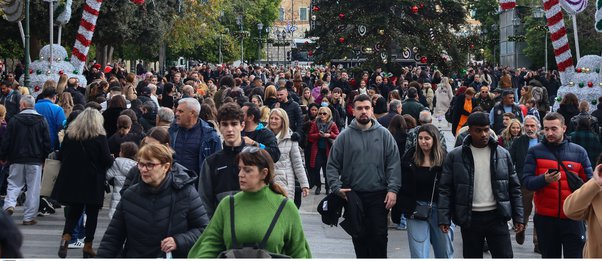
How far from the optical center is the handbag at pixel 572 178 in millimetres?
9312

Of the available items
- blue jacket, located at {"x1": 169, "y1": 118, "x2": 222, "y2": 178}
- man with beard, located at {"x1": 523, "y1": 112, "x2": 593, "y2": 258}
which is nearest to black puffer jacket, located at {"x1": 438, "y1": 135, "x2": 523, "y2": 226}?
man with beard, located at {"x1": 523, "y1": 112, "x2": 593, "y2": 258}

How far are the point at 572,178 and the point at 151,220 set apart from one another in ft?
12.7

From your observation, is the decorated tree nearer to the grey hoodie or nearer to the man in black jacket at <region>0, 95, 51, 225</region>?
the man in black jacket at <region>0, 95, 51, 225</region>

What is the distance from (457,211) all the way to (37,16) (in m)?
29.8

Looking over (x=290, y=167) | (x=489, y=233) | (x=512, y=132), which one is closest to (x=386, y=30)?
(x=512, y=132)

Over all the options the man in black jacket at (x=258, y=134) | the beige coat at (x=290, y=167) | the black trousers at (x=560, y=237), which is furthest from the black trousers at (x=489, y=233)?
the beige coat at (x=290, y=167)

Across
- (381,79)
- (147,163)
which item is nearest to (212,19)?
(381,79)

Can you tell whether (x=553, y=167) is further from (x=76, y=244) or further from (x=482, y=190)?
(x=76, y=244)

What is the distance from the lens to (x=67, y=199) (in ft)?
36.8

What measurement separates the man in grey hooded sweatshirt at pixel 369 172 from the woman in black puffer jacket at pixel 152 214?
274cm

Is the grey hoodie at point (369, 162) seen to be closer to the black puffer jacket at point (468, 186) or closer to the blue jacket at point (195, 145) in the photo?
the black puffer jacket at point (468, 186)

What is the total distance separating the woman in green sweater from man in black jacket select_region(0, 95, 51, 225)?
7.61m

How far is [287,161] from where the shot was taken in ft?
35.4

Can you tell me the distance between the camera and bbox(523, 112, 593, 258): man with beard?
922cm
